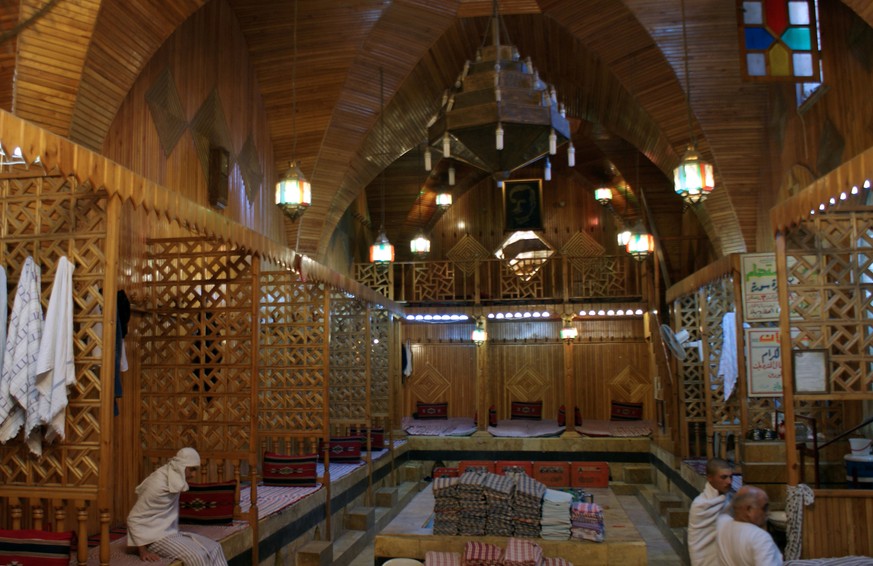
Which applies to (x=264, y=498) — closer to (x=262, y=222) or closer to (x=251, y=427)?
(x=251, y=427)

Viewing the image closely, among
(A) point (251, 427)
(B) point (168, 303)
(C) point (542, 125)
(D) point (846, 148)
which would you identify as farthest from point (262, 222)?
(D) point (846, 148)

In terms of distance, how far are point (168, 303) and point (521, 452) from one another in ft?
34.2

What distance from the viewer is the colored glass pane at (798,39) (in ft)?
32.1

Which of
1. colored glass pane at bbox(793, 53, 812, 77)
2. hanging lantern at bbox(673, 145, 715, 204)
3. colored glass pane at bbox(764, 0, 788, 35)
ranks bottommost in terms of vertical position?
hanging lantern at bbox(673, 145, 715, 204)

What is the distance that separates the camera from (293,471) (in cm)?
1016

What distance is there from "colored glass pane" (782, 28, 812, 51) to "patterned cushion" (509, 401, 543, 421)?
1143 cm

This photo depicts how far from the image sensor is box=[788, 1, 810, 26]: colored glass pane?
9.85 m

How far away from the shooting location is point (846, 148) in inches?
367

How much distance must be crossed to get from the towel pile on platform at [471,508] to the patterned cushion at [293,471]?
3.82 metres

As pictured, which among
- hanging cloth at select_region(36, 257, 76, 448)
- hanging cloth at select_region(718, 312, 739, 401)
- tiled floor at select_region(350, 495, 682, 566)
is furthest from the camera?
hanging cloth at select_region(718, 312, 739, 401)

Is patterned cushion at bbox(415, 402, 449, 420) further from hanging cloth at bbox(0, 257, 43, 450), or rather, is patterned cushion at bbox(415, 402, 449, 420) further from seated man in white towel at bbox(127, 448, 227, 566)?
hanging cloth at bbox(0, 257, 43, 450)

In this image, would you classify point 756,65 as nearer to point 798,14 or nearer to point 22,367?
point 798,14

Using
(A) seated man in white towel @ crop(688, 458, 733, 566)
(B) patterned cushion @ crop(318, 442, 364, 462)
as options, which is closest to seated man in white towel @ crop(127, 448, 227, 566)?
(A) seated man in white towel @ crop(688, 458, 733, 566)

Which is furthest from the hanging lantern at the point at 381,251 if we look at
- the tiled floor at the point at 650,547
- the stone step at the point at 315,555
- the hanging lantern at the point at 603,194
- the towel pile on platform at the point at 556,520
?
the towel pile on platform at the point at 556,520
